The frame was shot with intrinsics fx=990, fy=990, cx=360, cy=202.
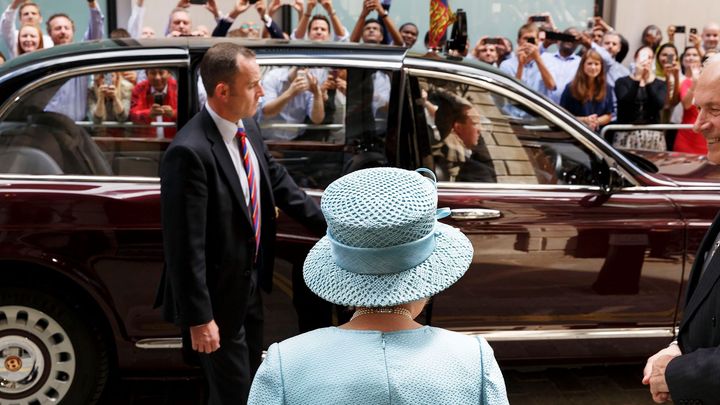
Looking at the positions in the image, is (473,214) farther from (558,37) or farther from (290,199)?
(558,37)

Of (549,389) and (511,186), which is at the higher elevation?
(511,186)

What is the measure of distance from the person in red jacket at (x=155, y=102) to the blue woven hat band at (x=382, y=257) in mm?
2827

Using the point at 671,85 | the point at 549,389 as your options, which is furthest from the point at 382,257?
the point at 671,85

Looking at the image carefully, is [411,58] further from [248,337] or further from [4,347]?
[4,347]

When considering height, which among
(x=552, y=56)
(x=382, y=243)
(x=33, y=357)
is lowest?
(x=33, y=357)

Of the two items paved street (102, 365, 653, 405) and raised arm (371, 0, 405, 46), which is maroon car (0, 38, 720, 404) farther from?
raised arm (371, 0, 405, 46)

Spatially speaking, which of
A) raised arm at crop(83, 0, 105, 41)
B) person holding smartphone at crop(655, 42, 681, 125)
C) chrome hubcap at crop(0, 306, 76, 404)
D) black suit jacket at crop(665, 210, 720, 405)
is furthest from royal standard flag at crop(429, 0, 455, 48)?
raised arm at crop(83, 0, 105, 41)

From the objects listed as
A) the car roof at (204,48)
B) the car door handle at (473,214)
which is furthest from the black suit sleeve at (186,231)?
the car door handle at (473,214)

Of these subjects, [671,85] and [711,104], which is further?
[671,85]

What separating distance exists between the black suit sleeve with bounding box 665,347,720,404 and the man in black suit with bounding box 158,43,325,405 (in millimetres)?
1694

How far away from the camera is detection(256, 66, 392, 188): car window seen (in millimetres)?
4789

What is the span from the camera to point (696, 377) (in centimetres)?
256

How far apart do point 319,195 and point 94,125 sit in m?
1.16

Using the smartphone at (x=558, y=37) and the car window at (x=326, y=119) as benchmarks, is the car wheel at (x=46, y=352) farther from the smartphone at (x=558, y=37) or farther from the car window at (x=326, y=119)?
the smartphone at (x=558, y=37)
